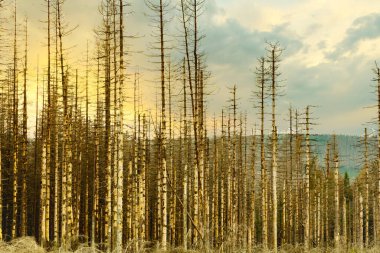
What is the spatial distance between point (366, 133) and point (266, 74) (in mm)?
11431

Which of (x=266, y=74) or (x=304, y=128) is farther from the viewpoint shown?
(x=304, y=128)

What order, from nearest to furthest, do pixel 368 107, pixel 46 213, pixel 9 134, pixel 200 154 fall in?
pixel 200 154 → pixel 46 213 → pixel 368 107 → pixel 9 134

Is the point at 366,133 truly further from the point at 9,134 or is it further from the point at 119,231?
the point at 9,134

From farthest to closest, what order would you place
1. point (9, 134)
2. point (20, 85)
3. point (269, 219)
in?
point (269, 219) → point (9, 134) → point (20, 85)

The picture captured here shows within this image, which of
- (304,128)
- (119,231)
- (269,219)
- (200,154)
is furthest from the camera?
(269,219)

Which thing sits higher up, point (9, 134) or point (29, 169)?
point (9, 134)

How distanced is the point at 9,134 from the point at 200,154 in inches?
785

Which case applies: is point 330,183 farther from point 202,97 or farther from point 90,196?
point 202,97

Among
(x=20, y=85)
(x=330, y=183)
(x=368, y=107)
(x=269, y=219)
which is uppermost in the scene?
(x=20, y=85)

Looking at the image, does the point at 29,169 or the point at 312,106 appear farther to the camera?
the point at 29,169

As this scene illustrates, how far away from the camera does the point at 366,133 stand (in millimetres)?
33188

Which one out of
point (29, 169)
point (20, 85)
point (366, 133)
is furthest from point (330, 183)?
point (20, 85)

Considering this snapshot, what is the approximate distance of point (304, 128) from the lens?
3134 cm

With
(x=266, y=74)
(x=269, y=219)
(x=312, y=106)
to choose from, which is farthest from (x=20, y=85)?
(x=269, y=219)
